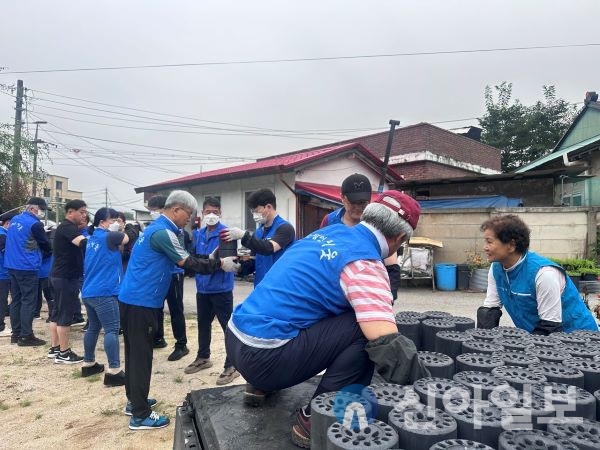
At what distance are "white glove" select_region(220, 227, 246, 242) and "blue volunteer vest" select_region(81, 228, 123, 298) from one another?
3.97 ft

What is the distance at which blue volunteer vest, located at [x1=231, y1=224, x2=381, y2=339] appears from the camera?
67.5 inches

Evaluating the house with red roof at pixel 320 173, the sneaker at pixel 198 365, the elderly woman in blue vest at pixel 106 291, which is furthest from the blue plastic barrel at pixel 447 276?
the elderly woman in blue vest at pixel 106 291

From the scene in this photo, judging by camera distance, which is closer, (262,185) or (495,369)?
(495,369)

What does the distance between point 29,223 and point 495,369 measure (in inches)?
232

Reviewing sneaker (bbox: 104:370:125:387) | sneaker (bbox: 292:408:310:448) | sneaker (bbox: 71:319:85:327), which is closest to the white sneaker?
sneaker (bbox: 71:319:85:327)

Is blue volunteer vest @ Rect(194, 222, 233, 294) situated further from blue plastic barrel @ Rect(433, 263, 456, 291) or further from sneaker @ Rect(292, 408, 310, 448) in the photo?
blue plastic barrel @ Rect(433, 263, 456, 291)

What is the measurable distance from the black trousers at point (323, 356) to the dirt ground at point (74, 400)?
1.66 m

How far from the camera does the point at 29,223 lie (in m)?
5.53

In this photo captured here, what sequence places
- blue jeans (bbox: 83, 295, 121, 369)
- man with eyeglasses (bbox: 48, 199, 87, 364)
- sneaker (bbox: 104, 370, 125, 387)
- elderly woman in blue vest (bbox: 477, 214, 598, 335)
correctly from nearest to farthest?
elderly woman in blue vest (bbox: 477, 214, 598, 335) → blue jeans (bbox: 83, 295, 121, 369) → sneaker (bbox: 104, 370, 125, 387) → man with eyeglasses (bbox: 48, 199, 87, 364)

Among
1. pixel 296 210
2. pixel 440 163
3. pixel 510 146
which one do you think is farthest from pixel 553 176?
pixel 510 146

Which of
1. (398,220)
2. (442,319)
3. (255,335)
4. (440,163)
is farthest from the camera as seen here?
(440,163)

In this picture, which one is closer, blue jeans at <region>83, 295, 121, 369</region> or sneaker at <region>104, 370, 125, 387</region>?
blue jeans at <region>83, 295, 121, 369</region>

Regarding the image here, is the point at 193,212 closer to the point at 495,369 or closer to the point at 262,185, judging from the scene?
the point at 495,369

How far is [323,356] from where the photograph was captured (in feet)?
5.77
